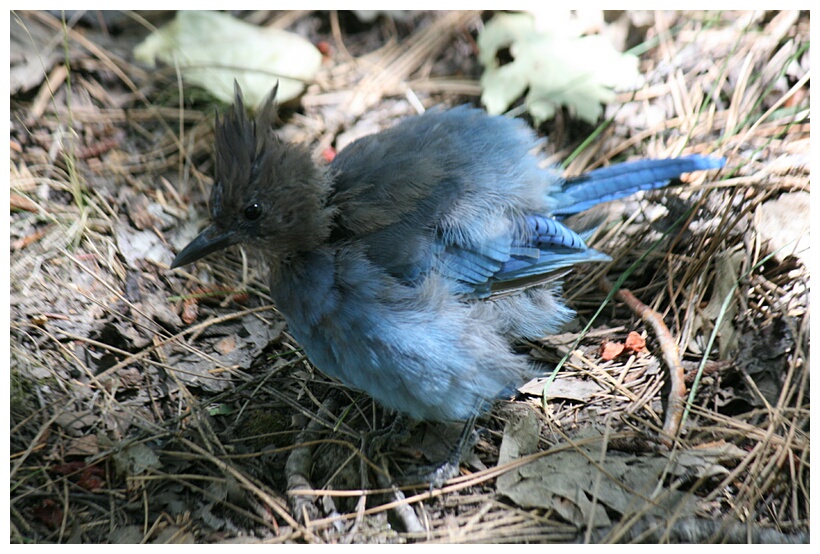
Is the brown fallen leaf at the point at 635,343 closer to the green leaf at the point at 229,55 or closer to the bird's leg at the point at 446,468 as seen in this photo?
the bird's leg at the point at 446,468

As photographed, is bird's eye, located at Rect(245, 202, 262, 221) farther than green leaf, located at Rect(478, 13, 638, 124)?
No

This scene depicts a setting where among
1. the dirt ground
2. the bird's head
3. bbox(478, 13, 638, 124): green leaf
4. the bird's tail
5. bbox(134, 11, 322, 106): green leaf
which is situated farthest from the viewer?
bbox(134, 11, 322, 106): green leaf

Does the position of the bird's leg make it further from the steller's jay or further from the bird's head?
the bird's head

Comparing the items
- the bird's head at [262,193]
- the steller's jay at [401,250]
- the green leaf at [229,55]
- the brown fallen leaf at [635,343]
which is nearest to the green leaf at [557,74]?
the steller's jay at [401,250]

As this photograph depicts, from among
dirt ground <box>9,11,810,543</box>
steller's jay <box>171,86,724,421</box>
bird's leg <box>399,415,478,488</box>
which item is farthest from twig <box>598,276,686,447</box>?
bird's leg <box>399,415,478,488</box>

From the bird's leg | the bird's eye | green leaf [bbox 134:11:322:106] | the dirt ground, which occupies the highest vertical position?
green leaf [bbox 134:11:322:106]

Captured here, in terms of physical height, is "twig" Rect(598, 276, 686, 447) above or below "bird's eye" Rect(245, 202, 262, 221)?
below
